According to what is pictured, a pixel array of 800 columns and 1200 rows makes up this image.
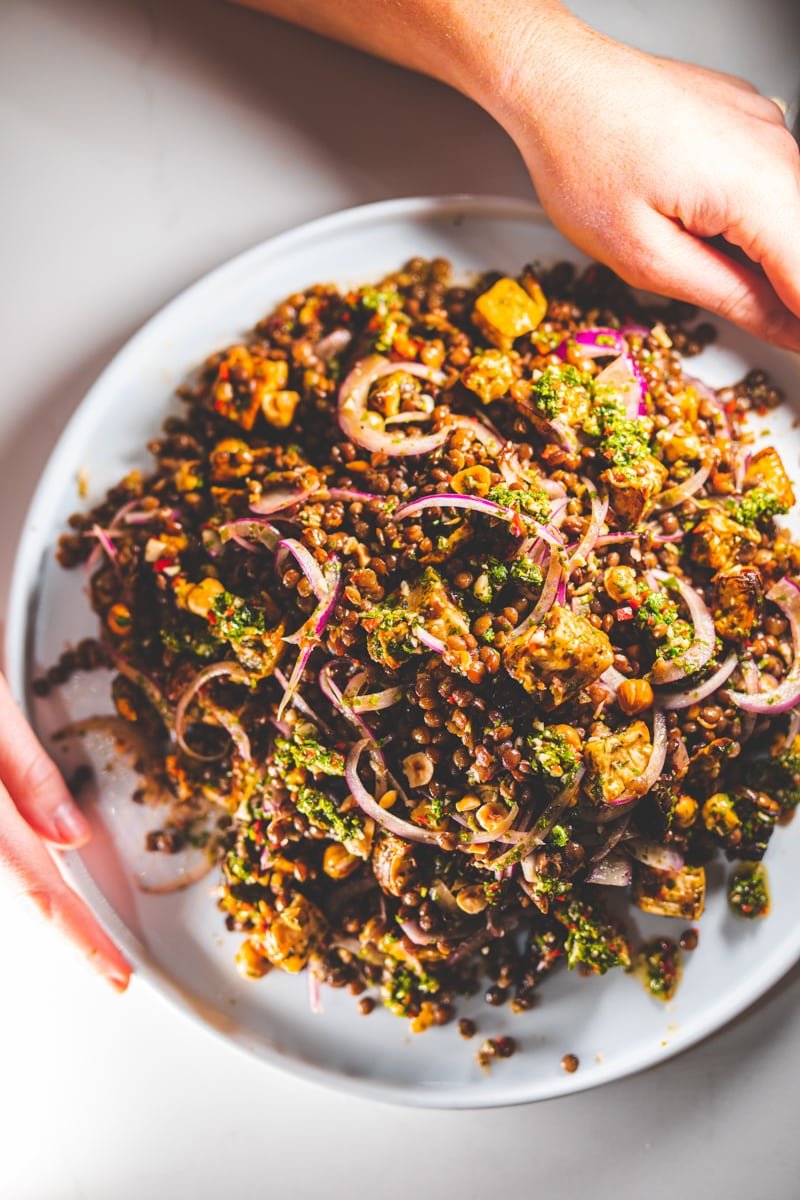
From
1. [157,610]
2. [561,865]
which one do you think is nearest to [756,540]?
[561,865]

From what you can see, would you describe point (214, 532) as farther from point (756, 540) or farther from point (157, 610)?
point (756, 540)

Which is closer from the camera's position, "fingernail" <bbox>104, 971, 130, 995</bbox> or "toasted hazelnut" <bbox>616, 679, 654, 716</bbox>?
"toasted hazelnut" <bbox>616, 679, 654, 716</bbox>

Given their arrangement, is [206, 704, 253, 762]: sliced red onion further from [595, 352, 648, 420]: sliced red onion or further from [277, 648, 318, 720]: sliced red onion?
[595, 352, 648, 420]: sliced red onion

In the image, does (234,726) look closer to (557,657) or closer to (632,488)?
(557,657)

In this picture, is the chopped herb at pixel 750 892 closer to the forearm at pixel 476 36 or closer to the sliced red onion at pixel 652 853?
the sliced red onion at pixel 652 853

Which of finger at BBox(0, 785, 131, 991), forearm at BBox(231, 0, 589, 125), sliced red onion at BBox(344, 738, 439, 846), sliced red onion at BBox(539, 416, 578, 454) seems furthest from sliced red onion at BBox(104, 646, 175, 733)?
forearm at BBox(231, 0, 589, 125)

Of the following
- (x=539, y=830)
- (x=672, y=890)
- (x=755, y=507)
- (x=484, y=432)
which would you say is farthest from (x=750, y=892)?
(x=484, y=432)
